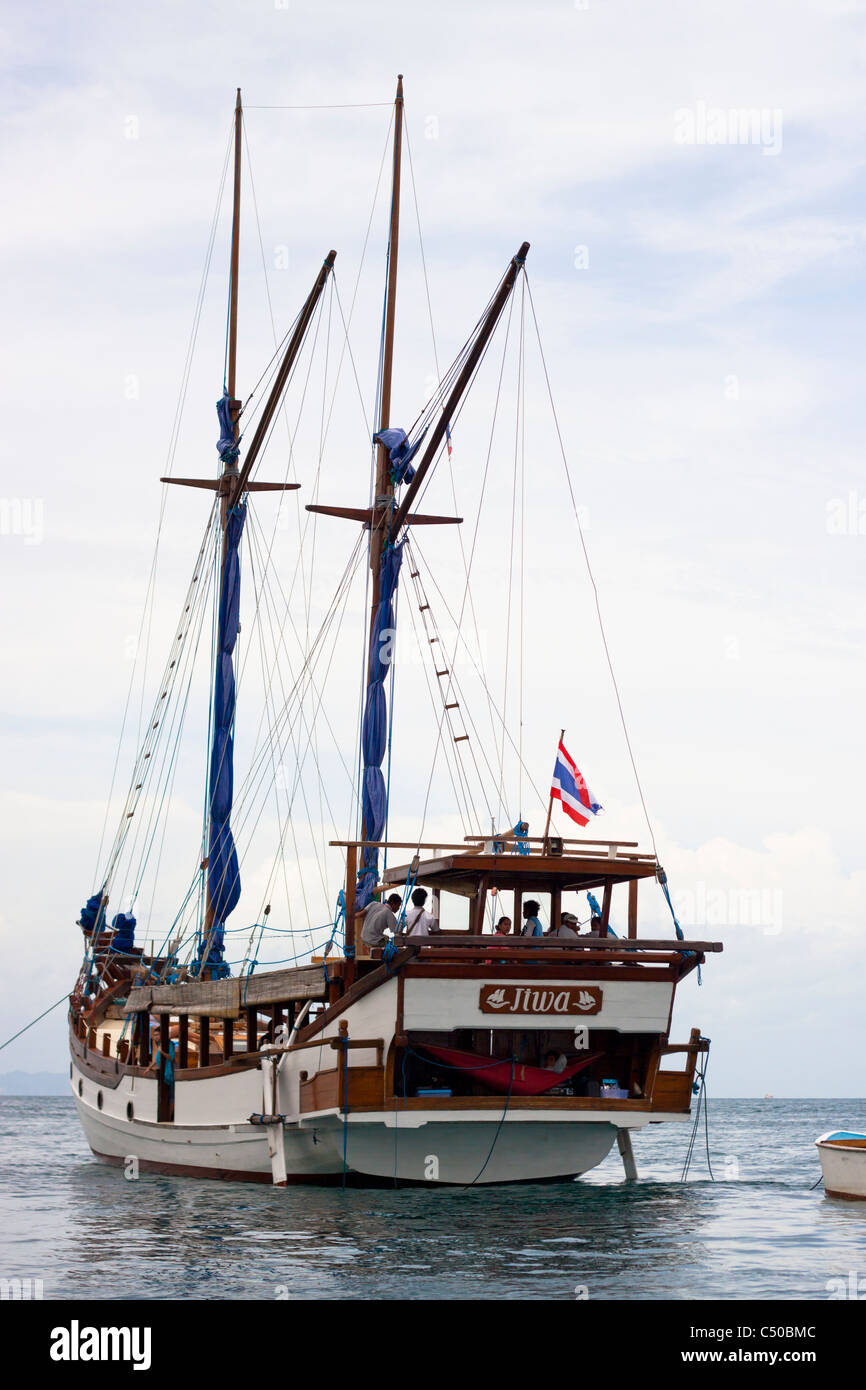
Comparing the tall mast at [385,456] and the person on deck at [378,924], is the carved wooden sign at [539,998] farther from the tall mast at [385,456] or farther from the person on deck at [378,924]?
the tall mast at [385,456]

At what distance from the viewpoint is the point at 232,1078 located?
94.2 ft

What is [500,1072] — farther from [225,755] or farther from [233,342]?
[233,342]

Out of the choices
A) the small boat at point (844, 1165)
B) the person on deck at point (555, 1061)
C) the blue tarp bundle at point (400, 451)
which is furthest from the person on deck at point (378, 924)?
the blue tarp bundle at point (400, 451)

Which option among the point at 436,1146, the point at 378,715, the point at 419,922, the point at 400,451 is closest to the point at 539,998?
the point at 419,922

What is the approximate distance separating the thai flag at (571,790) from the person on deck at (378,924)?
10.8 ft

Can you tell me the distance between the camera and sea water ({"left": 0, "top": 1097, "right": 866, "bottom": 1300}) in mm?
17766

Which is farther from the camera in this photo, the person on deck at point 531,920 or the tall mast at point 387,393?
the tall mast at point 387,393

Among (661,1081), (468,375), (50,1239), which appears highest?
(468,375)

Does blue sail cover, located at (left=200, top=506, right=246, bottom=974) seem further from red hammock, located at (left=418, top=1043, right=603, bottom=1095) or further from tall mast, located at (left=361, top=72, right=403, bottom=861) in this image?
red hammock, located at (left=418, top=1043, right=603, bottom=1095)

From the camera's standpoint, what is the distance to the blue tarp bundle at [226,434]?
44969 mm

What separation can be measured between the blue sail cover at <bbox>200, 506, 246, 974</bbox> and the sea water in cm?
903
